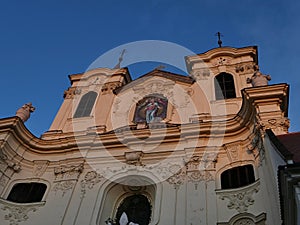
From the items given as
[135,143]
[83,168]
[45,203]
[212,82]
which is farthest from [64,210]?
[212,82]

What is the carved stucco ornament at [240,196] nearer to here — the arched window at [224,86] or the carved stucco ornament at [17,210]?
the arched window at [224,86]

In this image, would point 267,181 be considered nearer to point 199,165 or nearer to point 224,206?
point 224,206

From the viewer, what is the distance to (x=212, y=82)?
20.6 m

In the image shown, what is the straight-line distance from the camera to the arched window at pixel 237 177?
14148 millimetres

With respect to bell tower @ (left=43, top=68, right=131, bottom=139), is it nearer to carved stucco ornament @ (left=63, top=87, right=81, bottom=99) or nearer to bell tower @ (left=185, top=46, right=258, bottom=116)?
carved stucco ornament @ (left=63, top=87, right=81, bottom=99)

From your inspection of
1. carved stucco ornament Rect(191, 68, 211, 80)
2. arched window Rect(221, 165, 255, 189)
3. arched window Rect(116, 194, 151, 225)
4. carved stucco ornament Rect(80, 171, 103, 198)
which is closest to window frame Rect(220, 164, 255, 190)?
arched window Rect(221, 165, 255, 189)

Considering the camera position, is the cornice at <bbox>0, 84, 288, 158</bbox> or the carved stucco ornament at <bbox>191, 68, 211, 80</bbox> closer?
the cornice at <bbox>0, 84, 288, 158</bbox>

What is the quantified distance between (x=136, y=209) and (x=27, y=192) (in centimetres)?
432

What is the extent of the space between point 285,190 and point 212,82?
1257 cm

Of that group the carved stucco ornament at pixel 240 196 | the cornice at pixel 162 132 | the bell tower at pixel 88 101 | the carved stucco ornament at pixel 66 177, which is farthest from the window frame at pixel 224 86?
the carved stucco ornament at pixel 66 177

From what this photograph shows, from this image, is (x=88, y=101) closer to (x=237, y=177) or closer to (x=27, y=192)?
(x=27, y=192)

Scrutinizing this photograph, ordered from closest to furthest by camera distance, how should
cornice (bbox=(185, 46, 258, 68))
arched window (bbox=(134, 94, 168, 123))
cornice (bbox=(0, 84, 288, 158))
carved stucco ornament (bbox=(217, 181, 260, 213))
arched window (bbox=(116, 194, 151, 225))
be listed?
carved stucco ornament (bbox=(217, 181, 260, 213)) → arched window (bbox=(116, 194, 151, 225)) → cornice (bbox=(0, 84, 288, 158)) → arched window (bbox=(134, 94, 168, 123)) → cornice (bbox=(185, 46, 258, 68))

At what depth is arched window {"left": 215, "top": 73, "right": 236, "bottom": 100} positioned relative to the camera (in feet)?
64.3

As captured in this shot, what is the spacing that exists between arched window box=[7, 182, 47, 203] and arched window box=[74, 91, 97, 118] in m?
5.47
